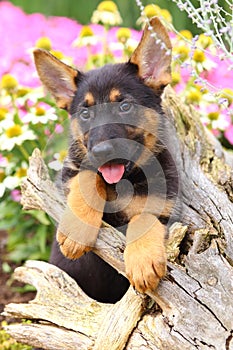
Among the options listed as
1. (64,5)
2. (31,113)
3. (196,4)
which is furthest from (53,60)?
(64,5)

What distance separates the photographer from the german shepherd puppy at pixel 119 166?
2637 mm

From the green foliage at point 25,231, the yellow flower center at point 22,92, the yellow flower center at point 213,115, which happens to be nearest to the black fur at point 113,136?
the green foliage at point 25,231

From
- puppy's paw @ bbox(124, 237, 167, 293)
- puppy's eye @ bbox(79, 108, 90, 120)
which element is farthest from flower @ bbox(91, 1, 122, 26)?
puppy's paw @ bbox(124, 237, 167, 293)

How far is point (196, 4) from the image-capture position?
5902mm

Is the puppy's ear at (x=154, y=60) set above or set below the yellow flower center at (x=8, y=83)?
above

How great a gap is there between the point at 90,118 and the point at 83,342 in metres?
0.97

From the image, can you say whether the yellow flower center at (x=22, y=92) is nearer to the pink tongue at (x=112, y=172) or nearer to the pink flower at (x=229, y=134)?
the pink flower at (x=229, y=134)

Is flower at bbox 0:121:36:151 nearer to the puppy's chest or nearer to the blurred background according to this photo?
the puppy's chest

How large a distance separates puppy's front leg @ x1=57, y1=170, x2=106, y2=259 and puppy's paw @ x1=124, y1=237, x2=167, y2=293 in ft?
0.75

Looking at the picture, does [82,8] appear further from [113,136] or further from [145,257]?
[145,257]

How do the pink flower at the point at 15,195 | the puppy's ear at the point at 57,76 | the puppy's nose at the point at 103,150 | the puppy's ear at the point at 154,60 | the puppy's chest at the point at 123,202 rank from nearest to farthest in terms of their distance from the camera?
the puppy's nose at the point at 103,150 → the puppy's chest at the point at 123,202 → the puppy's ear at the point at 154,60 → the puppy's ear at the point at 57,76 → the pink flower at the point at 15,195

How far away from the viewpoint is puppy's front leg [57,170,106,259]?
2.65 metres

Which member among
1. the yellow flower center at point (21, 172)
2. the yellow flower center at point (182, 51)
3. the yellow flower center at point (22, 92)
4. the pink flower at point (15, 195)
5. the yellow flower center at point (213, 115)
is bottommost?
the pink flower at point (15, 195)

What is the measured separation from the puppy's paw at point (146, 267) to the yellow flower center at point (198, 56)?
1.84 metres
